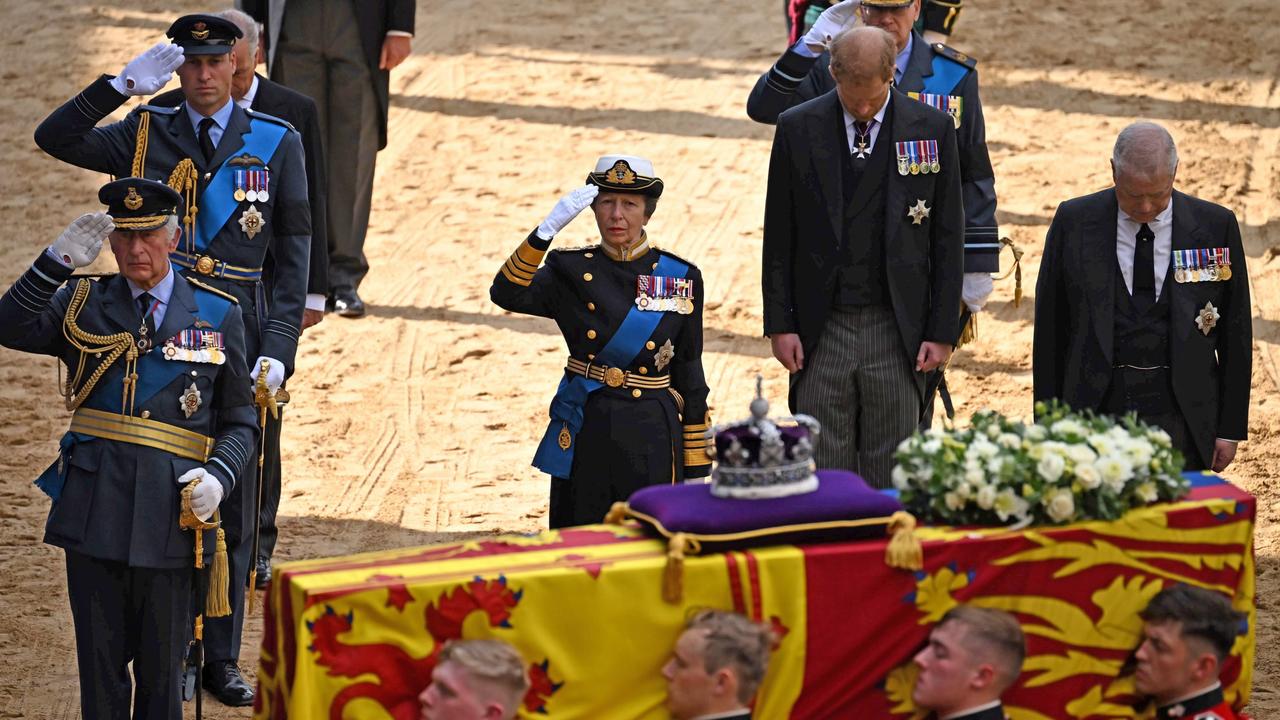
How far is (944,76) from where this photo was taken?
8242mm

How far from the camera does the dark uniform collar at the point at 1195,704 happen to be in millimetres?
5633

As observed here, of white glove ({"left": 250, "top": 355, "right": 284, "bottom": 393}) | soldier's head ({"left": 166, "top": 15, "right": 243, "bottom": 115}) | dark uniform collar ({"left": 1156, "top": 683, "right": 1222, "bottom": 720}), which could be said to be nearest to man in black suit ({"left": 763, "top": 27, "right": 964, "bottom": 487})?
white glove ({"left": 250, "top": 355, "right": 284, "bottom": 393})

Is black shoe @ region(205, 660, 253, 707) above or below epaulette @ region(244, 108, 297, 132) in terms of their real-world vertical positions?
below

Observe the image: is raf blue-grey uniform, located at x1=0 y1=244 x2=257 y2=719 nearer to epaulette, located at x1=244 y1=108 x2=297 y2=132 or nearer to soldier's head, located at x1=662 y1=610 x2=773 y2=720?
epaulette, located at x1=244 y1=108 x2=297 y2=132

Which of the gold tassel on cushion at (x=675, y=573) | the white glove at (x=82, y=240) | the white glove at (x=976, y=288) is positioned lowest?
the gold tassel on cushion at (x=675, y=573)

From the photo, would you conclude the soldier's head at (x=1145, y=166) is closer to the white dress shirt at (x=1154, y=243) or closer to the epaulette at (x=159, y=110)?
the white dress shirt at (x=1154, y=243)

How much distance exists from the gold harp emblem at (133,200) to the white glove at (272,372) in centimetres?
→ 114

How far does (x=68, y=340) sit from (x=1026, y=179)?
8.53 metres

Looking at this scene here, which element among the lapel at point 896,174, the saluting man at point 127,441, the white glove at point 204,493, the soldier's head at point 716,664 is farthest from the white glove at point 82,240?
the lapel at point 896,174

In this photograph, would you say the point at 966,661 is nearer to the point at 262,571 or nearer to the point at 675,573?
the point at 675,573

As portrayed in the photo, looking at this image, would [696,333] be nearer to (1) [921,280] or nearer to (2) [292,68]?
(1) [921,280]

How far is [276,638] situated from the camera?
521 cm

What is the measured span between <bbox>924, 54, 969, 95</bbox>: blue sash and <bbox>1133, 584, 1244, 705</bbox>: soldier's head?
309 centimetres

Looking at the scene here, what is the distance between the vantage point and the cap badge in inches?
275
